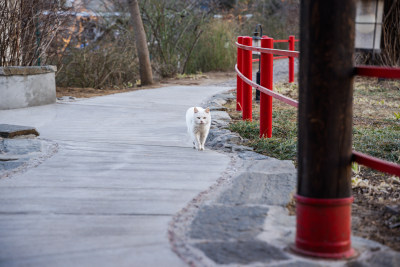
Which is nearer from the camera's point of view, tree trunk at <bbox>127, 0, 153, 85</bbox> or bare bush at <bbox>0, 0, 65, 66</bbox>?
bare bush at <bbox>0, 0, 65, 66</bbox>

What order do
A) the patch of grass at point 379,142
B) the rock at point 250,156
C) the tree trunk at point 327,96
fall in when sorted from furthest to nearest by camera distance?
the patch of grass at point 379,142 → the rock at point 250,156 → the tree trunk at point 327,96

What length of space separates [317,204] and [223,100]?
6149 millimetres

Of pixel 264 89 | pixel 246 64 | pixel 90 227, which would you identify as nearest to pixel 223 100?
pixel 246 64

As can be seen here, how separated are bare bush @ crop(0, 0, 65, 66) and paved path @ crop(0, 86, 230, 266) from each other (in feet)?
7.89

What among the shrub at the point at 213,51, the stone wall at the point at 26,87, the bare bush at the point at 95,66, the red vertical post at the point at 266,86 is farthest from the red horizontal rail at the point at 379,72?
the shrub at the point at 213,51

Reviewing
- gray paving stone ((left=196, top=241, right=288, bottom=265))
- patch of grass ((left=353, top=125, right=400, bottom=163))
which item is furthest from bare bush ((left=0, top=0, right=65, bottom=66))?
gray paving stone ((left=196, top=241, right=288, bottom=265))

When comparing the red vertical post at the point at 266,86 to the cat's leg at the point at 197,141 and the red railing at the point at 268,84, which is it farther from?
the cat's leg at the point at 197,141

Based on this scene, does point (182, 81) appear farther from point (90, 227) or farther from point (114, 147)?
point (90, 227)

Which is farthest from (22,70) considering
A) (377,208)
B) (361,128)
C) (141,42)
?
(377,208)

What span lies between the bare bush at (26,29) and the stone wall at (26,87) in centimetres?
68

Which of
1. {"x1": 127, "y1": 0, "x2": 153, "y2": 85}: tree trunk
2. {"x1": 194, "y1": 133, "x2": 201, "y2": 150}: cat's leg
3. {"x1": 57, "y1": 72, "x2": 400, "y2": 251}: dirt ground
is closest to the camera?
{"x1": 57, "y1": 72, "x2": 400, "y2": 251}: dirt ground

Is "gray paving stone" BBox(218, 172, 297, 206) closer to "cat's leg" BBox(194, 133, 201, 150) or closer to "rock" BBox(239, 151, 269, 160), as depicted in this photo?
"rock" BBox(239, 151, 269, 160)

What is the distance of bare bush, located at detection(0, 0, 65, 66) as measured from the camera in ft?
25.3

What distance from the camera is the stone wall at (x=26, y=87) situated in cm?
701
